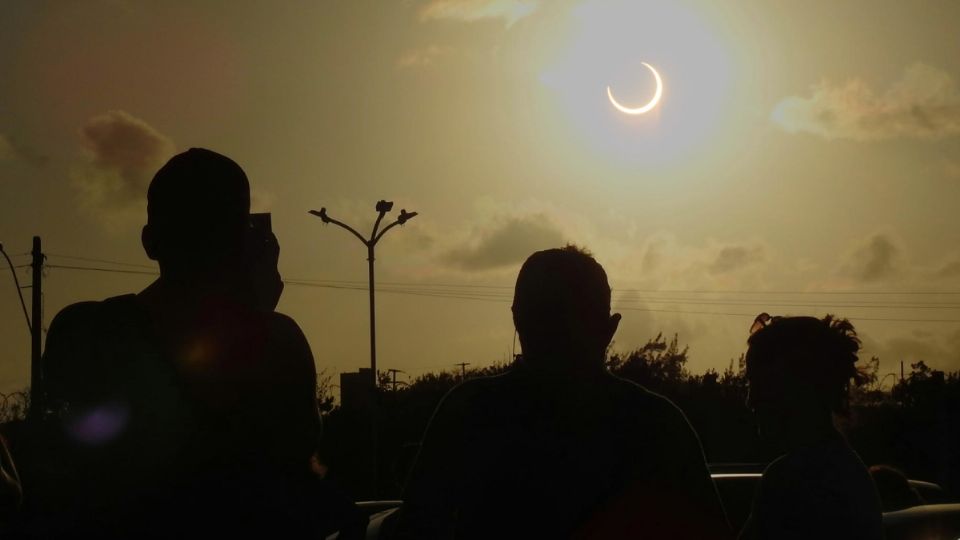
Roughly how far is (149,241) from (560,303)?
110 cm

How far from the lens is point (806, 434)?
3760 mm

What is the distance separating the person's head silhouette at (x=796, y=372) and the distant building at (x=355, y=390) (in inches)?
898

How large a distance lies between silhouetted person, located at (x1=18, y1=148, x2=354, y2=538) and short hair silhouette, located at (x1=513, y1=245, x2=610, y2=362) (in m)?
0.67

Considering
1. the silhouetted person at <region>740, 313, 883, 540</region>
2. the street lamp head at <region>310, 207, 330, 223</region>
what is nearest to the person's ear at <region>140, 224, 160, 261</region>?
the silhouetted person at <region>740, 313, 883, 540</region>

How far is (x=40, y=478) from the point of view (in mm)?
2705

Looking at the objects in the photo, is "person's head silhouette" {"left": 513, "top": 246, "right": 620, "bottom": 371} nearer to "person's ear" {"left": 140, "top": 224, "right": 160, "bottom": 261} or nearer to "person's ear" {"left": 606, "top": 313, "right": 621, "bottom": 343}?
"person's ear" {"left": 606, "top": 313, "right": 621, "bottom": 343}

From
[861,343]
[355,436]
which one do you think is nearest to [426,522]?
[861,343]

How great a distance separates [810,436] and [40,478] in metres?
2.35

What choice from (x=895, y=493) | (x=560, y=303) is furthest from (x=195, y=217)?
(x=895, y=493)

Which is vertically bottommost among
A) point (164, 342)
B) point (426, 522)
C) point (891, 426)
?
point (891, 426)

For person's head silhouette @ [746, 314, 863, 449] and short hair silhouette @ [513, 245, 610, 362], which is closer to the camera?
short hair silhouette @ [513, 245, 610, 362]

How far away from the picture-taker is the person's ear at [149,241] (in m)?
2.72

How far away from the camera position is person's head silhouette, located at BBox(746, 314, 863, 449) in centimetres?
383

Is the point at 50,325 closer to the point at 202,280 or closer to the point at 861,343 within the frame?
the point at 202,280
